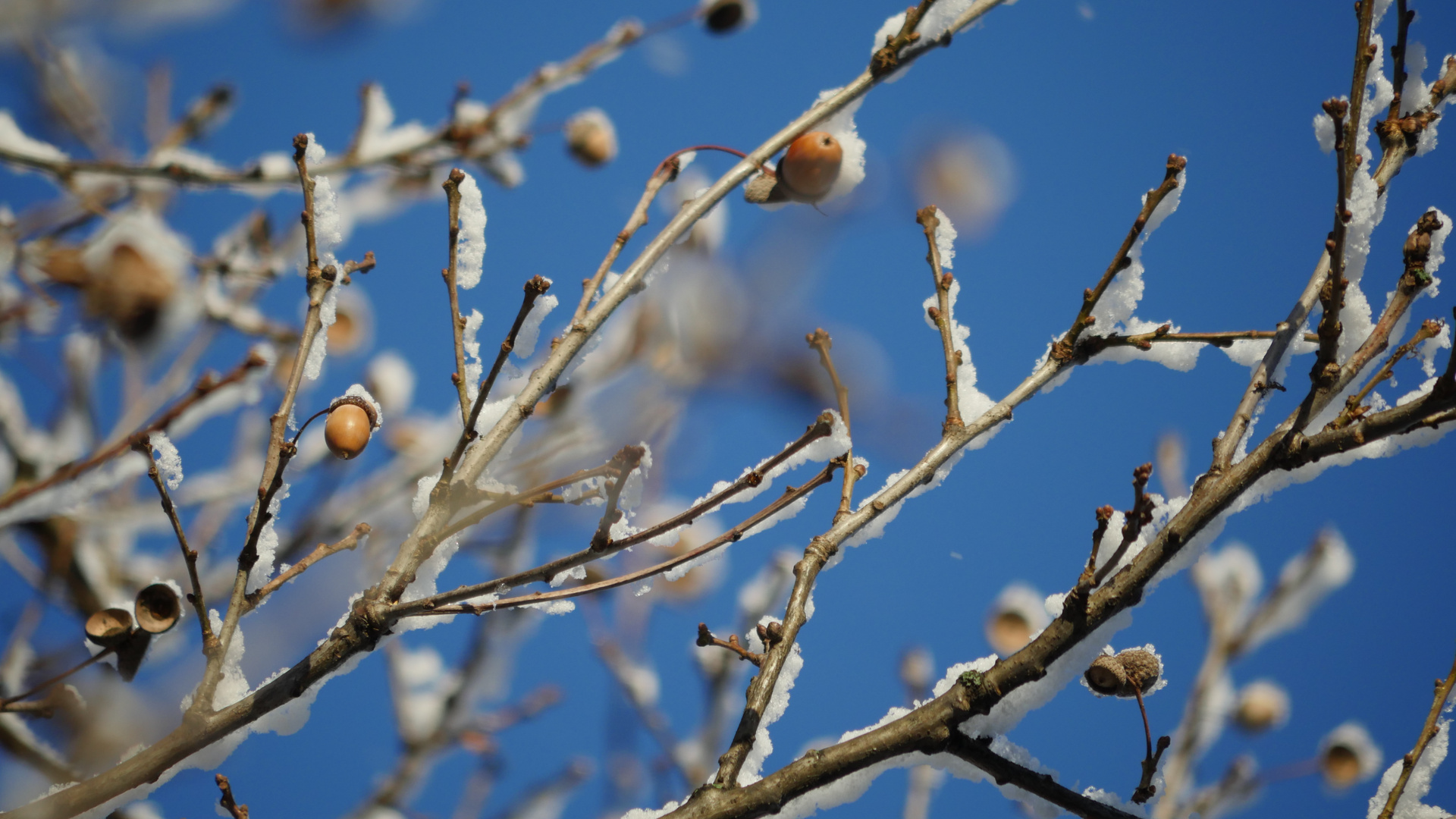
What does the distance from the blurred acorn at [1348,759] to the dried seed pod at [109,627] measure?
3.95 metres

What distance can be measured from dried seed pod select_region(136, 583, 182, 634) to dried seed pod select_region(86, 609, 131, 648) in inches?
1.9

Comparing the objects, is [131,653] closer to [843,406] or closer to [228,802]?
[228,802]

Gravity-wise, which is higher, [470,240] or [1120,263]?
[470,240]

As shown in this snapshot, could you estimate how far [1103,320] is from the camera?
4.80ft

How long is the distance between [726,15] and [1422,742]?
256 cm

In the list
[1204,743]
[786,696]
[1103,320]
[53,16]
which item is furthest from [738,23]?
[1204,743]

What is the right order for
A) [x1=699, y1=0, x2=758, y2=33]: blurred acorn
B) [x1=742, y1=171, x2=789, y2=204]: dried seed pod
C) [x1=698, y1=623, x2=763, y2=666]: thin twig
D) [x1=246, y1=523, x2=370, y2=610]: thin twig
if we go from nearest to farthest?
1. [x1=246, y1=523, x2=370, y2=610]: thin twig
2. [x1=698, y1=623, x2=763, y2=666]: thin twig
3. [x1=742, y1=171, x2=789, y2=204]: dried seed pod
4. [x1=699, y1=0, x2=758, y2=33]: blurred acorn

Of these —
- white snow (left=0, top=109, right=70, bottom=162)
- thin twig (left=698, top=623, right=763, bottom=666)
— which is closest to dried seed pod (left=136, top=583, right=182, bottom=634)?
thin twig (left=698, top=623, right=763, bottom=666)

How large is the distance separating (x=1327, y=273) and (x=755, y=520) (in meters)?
1.10

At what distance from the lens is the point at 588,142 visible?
11.3 ft

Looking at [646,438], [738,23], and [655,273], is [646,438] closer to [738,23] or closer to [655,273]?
[655,273]

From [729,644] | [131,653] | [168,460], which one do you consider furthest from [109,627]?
[729,644]

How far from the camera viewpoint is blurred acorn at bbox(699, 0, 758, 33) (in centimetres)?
266

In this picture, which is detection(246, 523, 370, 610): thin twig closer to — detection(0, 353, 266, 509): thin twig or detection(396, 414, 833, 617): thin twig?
detection(396, 414, 833, 617): thin twig
